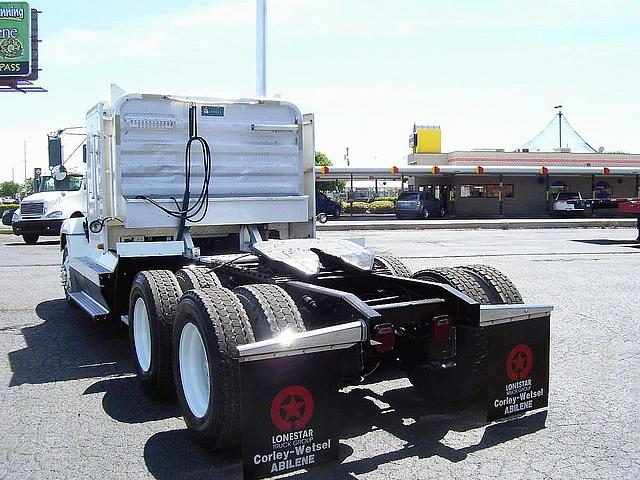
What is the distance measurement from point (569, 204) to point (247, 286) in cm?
3910

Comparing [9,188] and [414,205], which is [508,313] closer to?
[414,205]

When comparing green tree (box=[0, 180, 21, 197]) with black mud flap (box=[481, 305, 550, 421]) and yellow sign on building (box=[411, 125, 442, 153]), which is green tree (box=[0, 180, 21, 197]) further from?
black mud flap (box=[481, 305, 550, 421])

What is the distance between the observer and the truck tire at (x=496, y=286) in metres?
5.39

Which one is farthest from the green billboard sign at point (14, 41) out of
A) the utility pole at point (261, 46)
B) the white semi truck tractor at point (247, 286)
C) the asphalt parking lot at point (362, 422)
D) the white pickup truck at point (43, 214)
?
the asphalt parking lot at point (362, 422)

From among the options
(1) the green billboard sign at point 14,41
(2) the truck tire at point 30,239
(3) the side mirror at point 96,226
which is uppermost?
(1) the green billboard sign at point 14,41

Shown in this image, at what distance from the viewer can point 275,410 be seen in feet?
12.7

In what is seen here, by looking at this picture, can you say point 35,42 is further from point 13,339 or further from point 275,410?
point 275,410

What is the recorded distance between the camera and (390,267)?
21.9 feet

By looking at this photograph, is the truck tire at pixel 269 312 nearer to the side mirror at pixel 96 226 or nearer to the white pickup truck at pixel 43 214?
the side mirror at pixel 96 226

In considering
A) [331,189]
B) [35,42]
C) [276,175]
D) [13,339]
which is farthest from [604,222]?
[331,189]

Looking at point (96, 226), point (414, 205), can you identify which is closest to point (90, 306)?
point (96, 226)

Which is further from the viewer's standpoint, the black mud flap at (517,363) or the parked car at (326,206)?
the parked car at (326,206)

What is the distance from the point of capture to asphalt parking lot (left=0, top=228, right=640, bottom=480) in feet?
13.9

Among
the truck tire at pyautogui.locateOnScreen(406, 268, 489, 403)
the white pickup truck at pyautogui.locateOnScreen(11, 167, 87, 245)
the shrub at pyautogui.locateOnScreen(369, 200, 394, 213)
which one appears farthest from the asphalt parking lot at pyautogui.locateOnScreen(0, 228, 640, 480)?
the shrub at pyautogui.locateOnScreen(369, 200, 394, 213)
